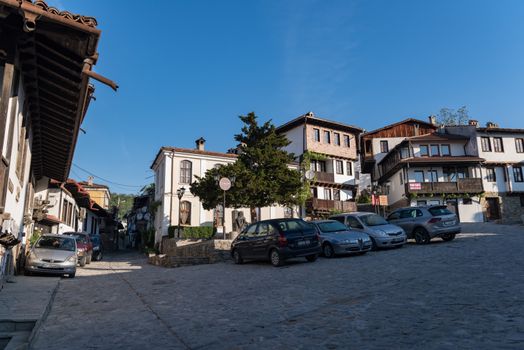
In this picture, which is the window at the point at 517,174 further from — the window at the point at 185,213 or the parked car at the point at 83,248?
the parked car at the point at 83,248

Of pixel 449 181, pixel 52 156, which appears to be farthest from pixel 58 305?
pixel 449 181

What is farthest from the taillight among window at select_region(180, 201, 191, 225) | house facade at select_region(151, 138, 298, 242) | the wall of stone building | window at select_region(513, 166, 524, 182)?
window at select_region(513, 166, 524, 182)

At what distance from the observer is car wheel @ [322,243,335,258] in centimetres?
1474

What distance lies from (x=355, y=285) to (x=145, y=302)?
4567 mm

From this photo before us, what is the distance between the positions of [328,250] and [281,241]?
102 inches

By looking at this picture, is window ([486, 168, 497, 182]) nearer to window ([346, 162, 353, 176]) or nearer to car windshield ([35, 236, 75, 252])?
window ([346, 162, 353, 176])

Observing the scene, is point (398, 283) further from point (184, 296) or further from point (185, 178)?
point (185, 178)

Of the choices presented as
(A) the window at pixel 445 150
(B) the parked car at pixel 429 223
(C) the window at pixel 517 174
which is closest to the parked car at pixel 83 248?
(B) the parked car at pixel 429 223

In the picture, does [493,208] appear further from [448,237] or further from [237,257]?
[237,257]

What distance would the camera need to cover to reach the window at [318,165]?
133ft

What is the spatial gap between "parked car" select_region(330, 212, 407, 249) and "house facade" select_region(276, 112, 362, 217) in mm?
21228

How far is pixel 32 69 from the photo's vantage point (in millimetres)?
7863

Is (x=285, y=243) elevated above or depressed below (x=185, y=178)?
below

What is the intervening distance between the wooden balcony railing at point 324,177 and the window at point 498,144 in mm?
18257
